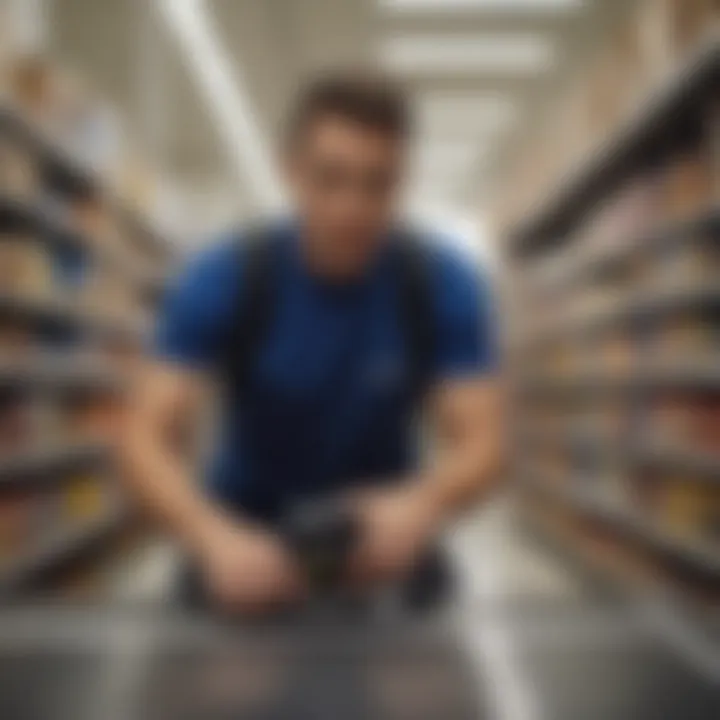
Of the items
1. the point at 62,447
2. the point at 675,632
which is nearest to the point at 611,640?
the point at 675,632

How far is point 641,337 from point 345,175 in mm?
1709

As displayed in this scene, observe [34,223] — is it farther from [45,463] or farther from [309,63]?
[309,63]

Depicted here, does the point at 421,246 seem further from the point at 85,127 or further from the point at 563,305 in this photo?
the point at 563,305

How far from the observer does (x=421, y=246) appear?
1.09 m

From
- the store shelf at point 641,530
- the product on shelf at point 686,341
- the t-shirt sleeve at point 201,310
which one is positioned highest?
the t-shirt sleeve at point 201,310

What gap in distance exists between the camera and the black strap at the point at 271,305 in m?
1.05

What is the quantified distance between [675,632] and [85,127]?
2.43 meters

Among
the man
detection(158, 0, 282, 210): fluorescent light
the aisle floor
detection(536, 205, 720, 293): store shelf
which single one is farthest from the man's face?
detection(158, 0, 282, 210): fluorescent light

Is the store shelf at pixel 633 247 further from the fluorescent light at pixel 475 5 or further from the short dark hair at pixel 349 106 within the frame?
the short dark hair at pixel 349 106

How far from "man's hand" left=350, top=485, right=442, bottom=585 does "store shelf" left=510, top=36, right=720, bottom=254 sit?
3.77 feet

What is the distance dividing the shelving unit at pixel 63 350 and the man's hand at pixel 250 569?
1243 millimetres

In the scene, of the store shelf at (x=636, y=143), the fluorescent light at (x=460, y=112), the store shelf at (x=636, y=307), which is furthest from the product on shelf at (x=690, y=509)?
the fluorescent light at (x=460, y=112)

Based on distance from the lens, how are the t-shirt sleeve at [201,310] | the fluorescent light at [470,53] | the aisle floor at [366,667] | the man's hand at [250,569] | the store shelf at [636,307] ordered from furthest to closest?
the fluorescent light at [470,53] → the store shelf at [636,307] → the t-shirt sleeve at [201,310] → the man's hand at [250,569] → the aisle floor at [366,667]

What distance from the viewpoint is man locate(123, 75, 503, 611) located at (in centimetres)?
100
